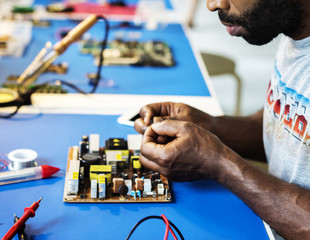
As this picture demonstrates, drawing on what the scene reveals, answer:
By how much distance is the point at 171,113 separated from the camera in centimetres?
136

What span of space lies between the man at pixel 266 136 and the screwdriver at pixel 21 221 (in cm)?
31

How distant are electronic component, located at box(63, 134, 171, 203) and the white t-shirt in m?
0.38

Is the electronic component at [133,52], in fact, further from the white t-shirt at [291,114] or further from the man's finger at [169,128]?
the man's finger at [169,128]

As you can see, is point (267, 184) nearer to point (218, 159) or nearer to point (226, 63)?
point (218, 159)

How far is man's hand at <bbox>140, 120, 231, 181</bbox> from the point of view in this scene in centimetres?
107

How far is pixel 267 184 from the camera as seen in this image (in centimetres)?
105

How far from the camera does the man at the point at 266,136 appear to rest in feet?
3.42

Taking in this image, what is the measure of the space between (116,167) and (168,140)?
0.16 metres

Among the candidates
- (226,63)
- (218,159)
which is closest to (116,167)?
(218,159)

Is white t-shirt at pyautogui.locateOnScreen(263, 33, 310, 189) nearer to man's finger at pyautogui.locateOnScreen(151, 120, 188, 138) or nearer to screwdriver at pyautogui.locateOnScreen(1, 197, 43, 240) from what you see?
man's finger at pyautogui.locateOnScreen(151, 120, 188, 138)

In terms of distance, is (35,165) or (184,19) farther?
(184,19)

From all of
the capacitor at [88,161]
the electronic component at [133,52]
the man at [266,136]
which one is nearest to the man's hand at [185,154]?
the man at [266,136]

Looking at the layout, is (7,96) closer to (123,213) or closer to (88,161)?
(88,161)

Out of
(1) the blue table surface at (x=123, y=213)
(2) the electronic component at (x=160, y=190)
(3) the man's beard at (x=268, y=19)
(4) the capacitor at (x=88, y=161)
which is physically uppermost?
(3) the man's beard at (x=268, y=19)
